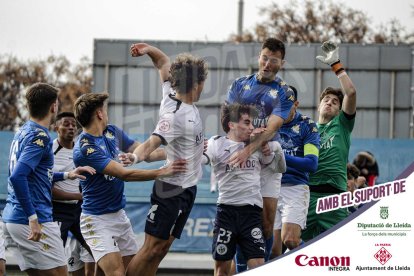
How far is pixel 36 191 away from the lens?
829 centimetres

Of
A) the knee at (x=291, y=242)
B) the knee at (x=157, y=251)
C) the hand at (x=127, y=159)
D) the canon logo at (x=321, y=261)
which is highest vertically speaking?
the hand at (x=127, y=159)

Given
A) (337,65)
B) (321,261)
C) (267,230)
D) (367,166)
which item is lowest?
(321,261)

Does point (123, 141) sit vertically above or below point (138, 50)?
below

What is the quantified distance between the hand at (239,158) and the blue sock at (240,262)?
3.05 ft

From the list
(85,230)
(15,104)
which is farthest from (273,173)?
(15,104)

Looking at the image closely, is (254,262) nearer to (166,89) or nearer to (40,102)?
(166,89)

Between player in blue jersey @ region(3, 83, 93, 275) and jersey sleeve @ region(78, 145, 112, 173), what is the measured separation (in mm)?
291

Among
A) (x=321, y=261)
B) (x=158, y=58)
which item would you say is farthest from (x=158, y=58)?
(x=321, y=261)

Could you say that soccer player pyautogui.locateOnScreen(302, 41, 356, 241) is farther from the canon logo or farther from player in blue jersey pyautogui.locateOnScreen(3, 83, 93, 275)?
player in blue jersey pyautogui.locateOnScreen(3, 83, 93, 275)

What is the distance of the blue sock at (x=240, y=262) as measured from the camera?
356 inches

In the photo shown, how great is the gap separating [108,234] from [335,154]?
8.59ft

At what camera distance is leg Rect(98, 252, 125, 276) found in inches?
336

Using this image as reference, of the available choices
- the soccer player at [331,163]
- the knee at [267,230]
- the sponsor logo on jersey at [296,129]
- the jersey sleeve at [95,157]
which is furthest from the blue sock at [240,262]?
the jersey sleeve at [95,157]

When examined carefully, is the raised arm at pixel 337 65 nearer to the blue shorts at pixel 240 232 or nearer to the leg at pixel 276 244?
the leg at pixel 276 244
